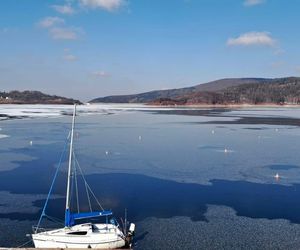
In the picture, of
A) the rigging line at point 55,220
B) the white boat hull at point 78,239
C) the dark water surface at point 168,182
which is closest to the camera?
the white boat hull at point 78,239

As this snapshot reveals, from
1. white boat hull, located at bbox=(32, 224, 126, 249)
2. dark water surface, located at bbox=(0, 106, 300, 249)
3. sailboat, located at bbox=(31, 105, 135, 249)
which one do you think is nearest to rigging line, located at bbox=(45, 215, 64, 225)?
dark water surface, located at bbox=(0, 106, 300, 249)

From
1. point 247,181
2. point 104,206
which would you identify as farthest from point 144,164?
point 104,206

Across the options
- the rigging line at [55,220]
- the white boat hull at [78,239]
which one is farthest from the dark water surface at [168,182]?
the white boat hull at [78,239]

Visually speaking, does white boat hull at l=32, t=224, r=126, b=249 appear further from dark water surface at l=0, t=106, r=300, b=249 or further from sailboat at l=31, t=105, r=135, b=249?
dark water surface at l=0, t=106, r=300, b=249

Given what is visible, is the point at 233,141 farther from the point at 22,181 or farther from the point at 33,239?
the point at 33,239

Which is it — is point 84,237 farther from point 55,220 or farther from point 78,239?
point 55,220

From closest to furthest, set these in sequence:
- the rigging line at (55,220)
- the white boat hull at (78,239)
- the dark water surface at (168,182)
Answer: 1. the white boat hull at (78,239)
2. the rigging line at (55,220)
3. the dark water surface at (168,182)

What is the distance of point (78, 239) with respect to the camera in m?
14.5

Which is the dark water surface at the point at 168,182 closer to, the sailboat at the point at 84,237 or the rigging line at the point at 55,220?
the rigging line at the point at 55,220

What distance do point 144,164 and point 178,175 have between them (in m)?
4.30

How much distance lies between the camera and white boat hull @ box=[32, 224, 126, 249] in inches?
566

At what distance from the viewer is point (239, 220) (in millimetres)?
17453

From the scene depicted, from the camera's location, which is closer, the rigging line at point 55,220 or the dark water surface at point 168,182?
the rigging line at point 55,220

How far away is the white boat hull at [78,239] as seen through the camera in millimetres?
14383
